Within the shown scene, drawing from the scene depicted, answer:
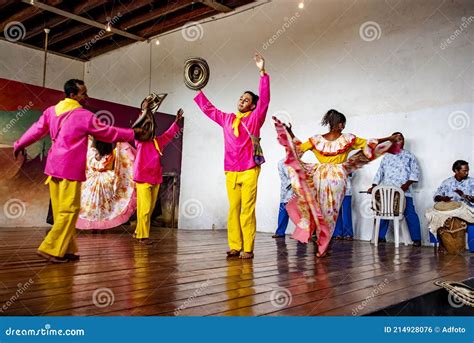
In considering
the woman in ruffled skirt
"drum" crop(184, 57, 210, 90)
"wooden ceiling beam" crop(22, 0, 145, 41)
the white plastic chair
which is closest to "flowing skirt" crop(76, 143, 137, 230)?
"drum" crop(184, 57, 210, 90)

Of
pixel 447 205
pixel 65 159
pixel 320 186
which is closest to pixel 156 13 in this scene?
pixel 320 186

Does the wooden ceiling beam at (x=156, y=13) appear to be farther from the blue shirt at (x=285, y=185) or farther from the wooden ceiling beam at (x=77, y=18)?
the blue shirt at (x=285, y=185)

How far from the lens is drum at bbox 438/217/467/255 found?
17.5 feet

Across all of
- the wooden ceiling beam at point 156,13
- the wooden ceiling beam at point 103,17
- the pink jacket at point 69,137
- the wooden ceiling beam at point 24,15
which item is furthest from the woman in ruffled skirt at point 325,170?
the wooden ceiling beam at point 24,15

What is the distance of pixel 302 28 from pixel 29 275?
6.37m

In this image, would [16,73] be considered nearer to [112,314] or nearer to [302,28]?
[302,28]

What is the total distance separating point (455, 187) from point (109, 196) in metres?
4.93

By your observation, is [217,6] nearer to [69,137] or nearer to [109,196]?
[109,196]

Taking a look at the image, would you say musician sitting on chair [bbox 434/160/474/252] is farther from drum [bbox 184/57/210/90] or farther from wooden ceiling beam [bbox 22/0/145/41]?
wooden ceiling beam [bbox 22/0/145/41]

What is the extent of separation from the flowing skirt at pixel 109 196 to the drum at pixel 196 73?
2.82 meters

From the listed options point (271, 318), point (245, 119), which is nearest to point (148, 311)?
point (271, 318)

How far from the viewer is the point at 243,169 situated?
418 cm

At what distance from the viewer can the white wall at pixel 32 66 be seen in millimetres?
10648

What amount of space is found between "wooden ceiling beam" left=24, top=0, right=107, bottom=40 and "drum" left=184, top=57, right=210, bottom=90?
4.93m
